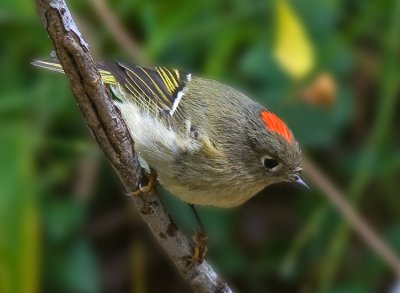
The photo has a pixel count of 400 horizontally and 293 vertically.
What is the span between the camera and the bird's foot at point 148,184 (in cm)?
162

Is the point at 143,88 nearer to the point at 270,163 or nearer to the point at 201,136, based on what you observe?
the point at 201,136

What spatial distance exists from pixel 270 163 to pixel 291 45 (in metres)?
0.78

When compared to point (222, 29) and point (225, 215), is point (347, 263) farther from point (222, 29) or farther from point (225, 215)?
point (222, 29)

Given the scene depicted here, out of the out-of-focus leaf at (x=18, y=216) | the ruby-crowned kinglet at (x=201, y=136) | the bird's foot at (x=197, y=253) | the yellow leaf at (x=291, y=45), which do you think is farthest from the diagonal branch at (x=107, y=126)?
the yellow leaf at (x=291, y=45)

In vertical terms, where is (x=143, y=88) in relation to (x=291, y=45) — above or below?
above

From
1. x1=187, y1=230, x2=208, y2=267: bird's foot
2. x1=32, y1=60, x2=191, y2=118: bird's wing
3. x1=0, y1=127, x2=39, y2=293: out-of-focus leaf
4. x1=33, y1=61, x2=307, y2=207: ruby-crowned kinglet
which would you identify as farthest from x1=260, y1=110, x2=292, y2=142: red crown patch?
x1=0, y1=127, x2=39, y2=293: out-of-focus leaf

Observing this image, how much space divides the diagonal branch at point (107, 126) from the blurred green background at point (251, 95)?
98 centimetres

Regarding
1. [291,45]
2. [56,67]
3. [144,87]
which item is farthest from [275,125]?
[291,45]

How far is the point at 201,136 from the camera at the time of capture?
188 centimetres

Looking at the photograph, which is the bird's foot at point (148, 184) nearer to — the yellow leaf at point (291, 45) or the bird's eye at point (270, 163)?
the bird's eye at point (270, 163)

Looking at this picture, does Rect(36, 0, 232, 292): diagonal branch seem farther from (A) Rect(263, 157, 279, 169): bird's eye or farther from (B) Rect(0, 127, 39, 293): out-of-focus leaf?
(B) Rect(0, 127, 39, 293): out-of-focus leaf

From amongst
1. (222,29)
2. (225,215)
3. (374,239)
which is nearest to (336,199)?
(374,239)

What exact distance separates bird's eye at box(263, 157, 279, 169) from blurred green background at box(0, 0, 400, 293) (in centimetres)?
66

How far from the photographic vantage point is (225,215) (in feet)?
9.37
